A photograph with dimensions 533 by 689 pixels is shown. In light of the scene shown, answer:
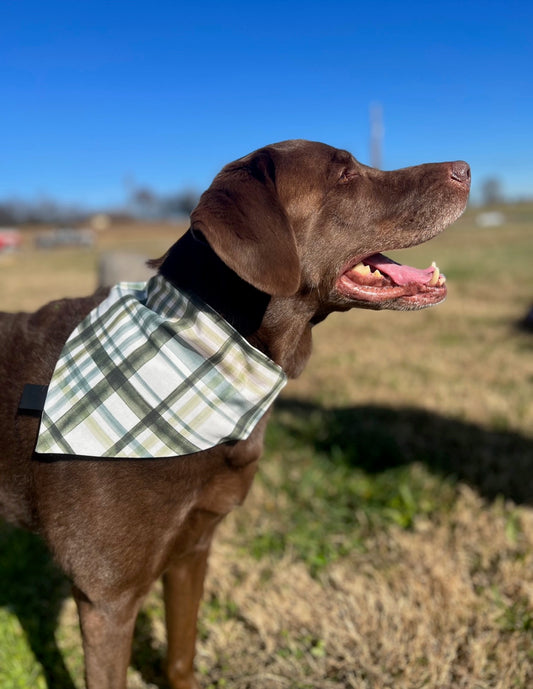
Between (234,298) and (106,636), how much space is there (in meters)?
1.23

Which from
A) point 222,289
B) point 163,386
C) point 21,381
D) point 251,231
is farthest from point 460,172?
point 21,381

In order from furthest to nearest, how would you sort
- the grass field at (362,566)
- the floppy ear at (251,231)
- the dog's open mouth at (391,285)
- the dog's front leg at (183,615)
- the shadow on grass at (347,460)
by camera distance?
the shadow on grass at (347,460) < the grass field at (362,566) < the dog's front leg at (183,615) < the dog's open mouth at (391,285) < the floppy ear at (251,231)

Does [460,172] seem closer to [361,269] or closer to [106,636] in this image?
[361,269]

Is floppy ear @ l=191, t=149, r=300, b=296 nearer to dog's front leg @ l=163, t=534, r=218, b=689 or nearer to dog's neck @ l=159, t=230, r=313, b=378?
dog's neck @ l=159, t=230, r=313, b=378

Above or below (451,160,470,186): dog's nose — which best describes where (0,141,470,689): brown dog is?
below

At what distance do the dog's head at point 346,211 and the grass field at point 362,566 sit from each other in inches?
60.2

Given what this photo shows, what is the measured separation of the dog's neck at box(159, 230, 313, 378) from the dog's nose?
33.0 inches

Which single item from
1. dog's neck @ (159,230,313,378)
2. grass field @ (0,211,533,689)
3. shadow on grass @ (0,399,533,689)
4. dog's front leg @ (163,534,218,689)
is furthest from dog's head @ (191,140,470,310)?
shadow on grass @ (0,399,533,689)

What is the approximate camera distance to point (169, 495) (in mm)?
2062

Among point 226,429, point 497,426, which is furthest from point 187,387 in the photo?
point 497,426

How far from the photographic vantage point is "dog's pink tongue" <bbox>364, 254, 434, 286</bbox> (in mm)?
2344

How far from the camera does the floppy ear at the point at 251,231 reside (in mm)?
1899

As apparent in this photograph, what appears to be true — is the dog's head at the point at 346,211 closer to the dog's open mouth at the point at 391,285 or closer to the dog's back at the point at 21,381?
the dog's open mouth at the point at 391,285

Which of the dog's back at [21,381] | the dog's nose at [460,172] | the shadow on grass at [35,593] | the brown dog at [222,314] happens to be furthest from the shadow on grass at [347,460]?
the dog's nose at [460,172]
